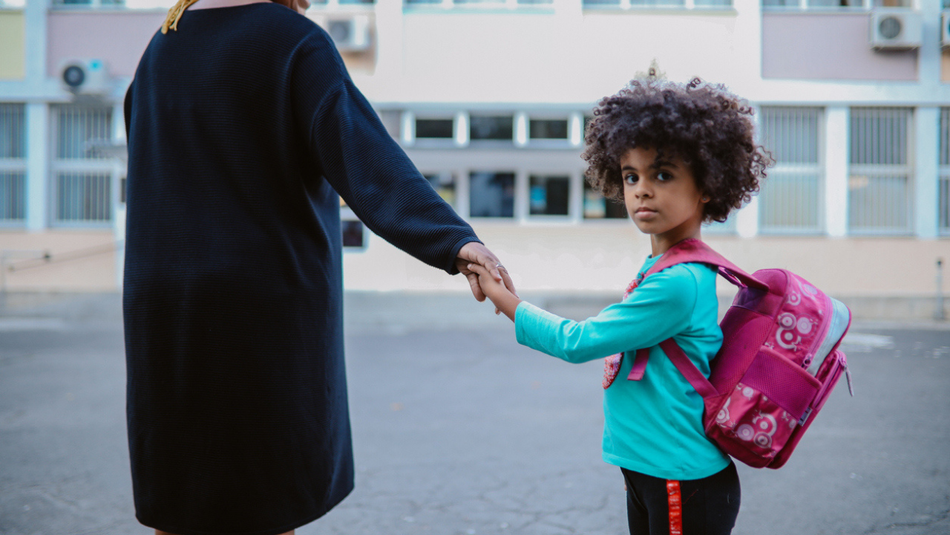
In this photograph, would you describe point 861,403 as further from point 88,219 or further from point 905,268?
point 88,219

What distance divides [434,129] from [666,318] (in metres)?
11.8

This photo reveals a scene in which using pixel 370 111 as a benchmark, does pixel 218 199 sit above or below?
below

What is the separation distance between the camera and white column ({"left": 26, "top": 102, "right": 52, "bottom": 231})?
1255cm

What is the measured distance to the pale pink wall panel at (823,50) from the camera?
12336 millimetres

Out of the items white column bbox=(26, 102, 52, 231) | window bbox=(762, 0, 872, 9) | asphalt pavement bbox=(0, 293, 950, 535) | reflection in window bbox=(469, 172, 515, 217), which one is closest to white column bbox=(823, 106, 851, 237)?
window bbox=(762, 0, 872, 9)

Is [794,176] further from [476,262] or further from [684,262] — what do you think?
[476,262]

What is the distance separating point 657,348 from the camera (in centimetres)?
151

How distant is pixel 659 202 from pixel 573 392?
14.4 feet

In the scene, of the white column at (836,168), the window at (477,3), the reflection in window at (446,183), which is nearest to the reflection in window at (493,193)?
the reflection in window at (446,183)

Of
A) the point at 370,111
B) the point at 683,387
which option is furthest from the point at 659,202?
the point at 370,111

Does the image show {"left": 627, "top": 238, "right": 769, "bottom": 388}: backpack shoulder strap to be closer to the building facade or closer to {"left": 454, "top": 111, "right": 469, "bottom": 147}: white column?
the building facade

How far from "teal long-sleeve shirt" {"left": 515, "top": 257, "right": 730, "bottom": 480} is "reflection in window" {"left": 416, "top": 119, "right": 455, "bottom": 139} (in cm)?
1159

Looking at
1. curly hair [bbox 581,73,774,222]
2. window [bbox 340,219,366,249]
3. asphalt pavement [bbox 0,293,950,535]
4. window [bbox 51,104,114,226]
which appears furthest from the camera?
window [bbox 340,219,366,249]

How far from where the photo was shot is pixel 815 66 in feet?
40.5
